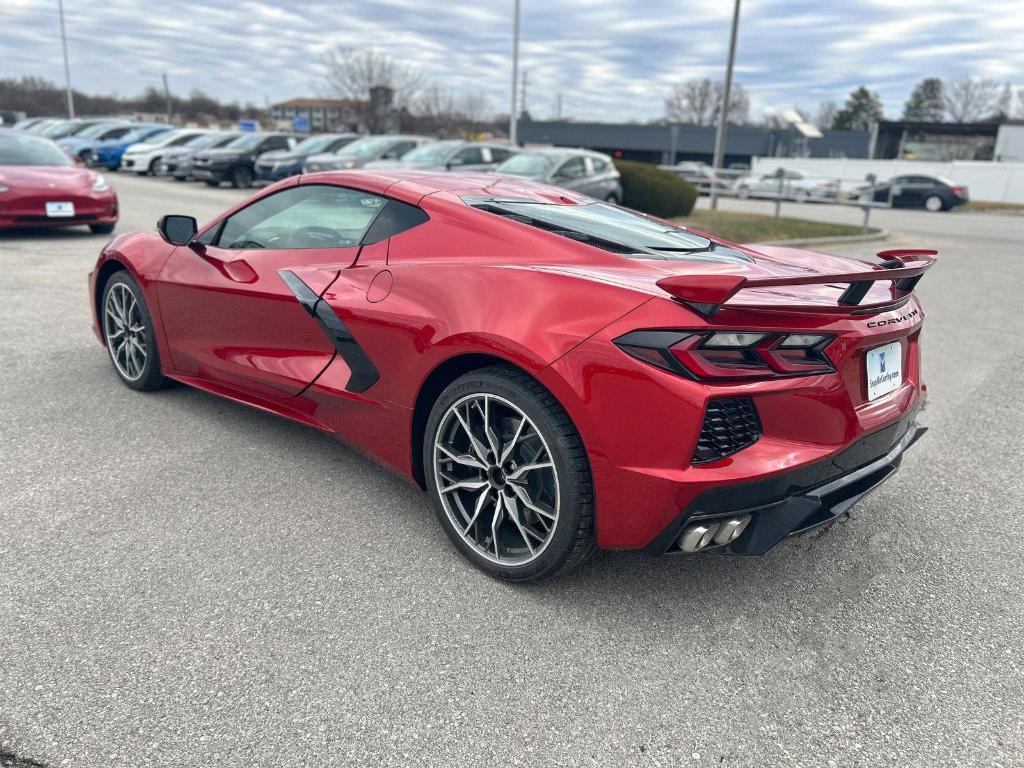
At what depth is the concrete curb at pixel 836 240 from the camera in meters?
13.5

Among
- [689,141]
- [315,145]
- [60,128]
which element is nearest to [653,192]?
[315,145]

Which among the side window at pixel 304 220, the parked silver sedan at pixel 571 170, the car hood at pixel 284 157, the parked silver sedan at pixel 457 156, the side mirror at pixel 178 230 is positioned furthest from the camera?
the car hood at pixel 284 157

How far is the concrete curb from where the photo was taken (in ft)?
44.4

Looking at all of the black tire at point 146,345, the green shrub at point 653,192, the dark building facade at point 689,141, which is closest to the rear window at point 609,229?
the black tire at point 146,345

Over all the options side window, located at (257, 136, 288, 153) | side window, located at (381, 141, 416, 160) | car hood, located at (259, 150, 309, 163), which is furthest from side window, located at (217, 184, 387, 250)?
side window, located at (257, 136, 288, 153)

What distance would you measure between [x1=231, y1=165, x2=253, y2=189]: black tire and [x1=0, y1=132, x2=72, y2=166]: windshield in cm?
1049

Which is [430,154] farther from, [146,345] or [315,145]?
[146,345]

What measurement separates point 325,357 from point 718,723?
2103 millimetres

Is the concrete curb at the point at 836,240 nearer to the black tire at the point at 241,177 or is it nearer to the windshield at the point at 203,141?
the black tire at the point at 241,177

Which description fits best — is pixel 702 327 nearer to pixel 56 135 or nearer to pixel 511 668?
pixel 511 668

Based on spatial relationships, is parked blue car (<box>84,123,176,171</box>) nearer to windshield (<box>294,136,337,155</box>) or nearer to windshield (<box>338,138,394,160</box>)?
windshield (<box>294,136,337,155</box>)

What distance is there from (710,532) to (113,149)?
2905 cm

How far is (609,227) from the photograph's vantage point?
3.31 m

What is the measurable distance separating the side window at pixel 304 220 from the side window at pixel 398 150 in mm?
16740
